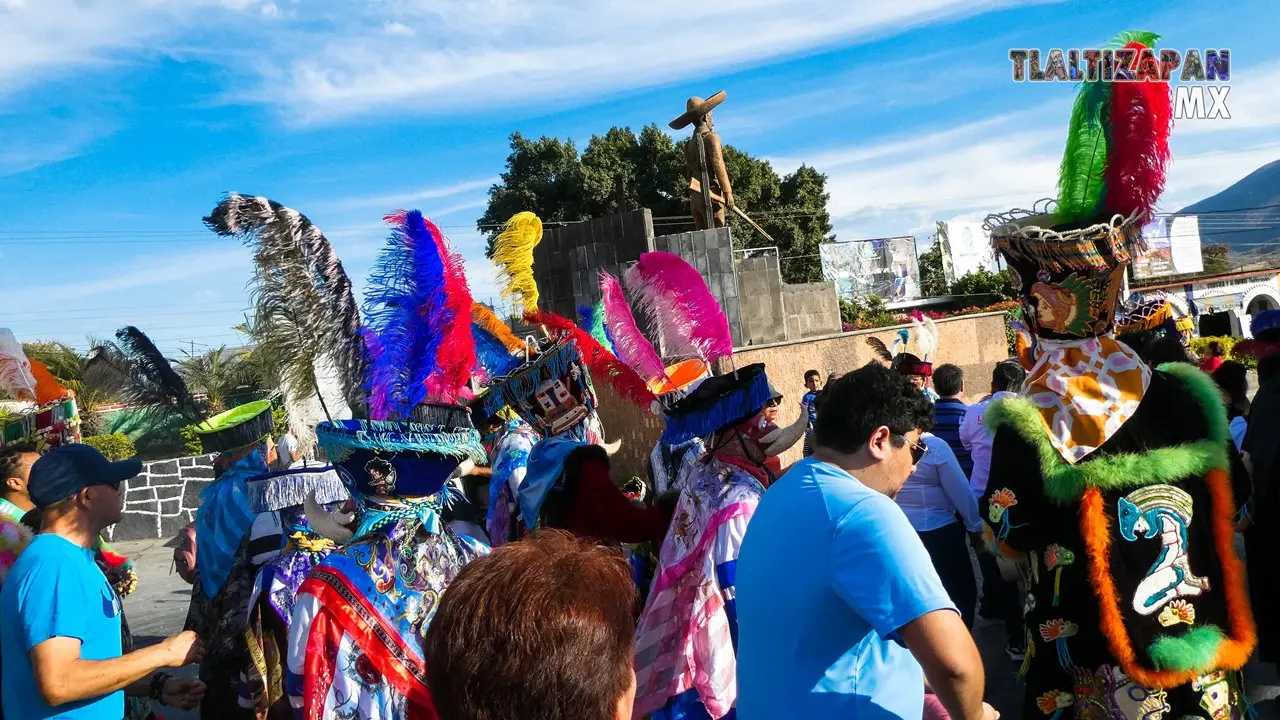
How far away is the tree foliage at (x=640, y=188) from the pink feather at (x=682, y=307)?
25151 millimetres

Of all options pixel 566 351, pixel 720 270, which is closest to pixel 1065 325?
pixel 566 351

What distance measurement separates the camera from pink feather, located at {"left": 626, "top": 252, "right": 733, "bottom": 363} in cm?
509

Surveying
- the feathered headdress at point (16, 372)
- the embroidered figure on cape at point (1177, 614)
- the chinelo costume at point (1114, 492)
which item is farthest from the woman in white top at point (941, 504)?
the feathered headdress at point (16, 372)

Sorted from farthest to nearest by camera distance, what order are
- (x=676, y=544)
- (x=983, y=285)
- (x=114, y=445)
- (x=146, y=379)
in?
1. (x=983, y=285)
2. (x=114, y=445)
3. (x=146, y=379)
4. (x=676, y=544)

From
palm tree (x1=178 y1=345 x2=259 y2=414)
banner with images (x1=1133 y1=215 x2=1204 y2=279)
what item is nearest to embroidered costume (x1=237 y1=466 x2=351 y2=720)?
palm tree (x1=178 y1=345 x2=259 y2=414)

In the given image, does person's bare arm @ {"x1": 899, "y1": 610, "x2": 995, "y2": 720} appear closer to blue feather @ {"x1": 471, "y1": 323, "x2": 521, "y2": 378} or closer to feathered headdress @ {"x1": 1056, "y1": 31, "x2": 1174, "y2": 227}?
feathered headdress @ {"x1": 1056, "y1": 31, "x2": 1174, "y2": 227}

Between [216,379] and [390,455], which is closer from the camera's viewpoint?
[390,455]

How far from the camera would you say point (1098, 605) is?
116 inches

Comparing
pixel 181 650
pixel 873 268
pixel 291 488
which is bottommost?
pixel 181 650

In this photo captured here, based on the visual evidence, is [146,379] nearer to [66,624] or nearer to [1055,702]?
[66,624]

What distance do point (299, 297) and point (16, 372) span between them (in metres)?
4.91

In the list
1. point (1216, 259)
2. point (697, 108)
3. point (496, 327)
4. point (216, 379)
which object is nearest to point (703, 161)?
point (697, 108)

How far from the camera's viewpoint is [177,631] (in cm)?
765

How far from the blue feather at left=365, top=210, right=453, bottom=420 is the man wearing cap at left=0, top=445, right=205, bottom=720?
984 millimetres
